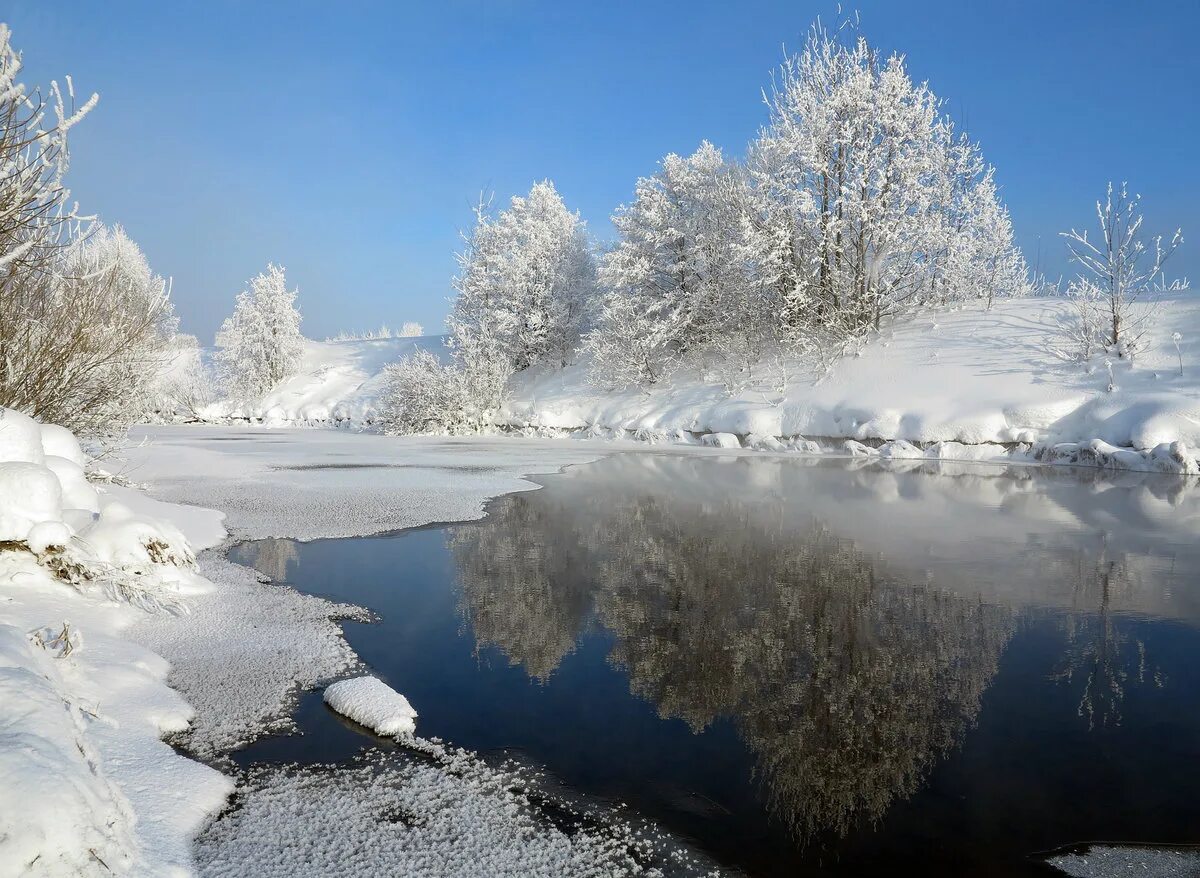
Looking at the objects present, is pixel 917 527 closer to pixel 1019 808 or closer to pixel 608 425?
pixel 1019 808

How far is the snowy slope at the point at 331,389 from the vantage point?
1561 inches

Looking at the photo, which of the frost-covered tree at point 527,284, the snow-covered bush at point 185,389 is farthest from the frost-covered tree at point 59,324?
the snow-covered bush at point 185,389

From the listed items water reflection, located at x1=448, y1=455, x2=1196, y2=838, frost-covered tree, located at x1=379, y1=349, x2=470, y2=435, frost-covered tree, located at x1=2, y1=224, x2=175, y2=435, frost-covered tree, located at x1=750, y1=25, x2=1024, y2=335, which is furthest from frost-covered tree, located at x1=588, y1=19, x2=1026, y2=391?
frost-covered tree, located at x1=2, y1=224, x2=175, y2=435

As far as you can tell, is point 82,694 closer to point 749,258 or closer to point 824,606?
point 824,606

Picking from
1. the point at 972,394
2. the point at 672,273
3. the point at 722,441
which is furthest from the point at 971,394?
the point at 672,273

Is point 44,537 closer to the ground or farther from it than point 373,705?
farther from it

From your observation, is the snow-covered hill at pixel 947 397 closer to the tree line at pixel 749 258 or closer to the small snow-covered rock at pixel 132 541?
the tree line at pixel 749 258

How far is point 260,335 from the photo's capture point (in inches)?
1729

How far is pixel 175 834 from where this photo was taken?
2561mm

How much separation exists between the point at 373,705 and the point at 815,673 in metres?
2.62

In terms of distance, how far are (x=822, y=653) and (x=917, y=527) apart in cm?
529

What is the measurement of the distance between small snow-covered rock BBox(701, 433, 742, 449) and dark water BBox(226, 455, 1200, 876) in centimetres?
1501

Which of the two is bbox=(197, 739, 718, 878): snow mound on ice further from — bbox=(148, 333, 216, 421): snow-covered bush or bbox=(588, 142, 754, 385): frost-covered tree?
bbox=(148, 333, 216, 421): snow-covered bush

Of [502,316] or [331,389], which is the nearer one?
[502,316]
